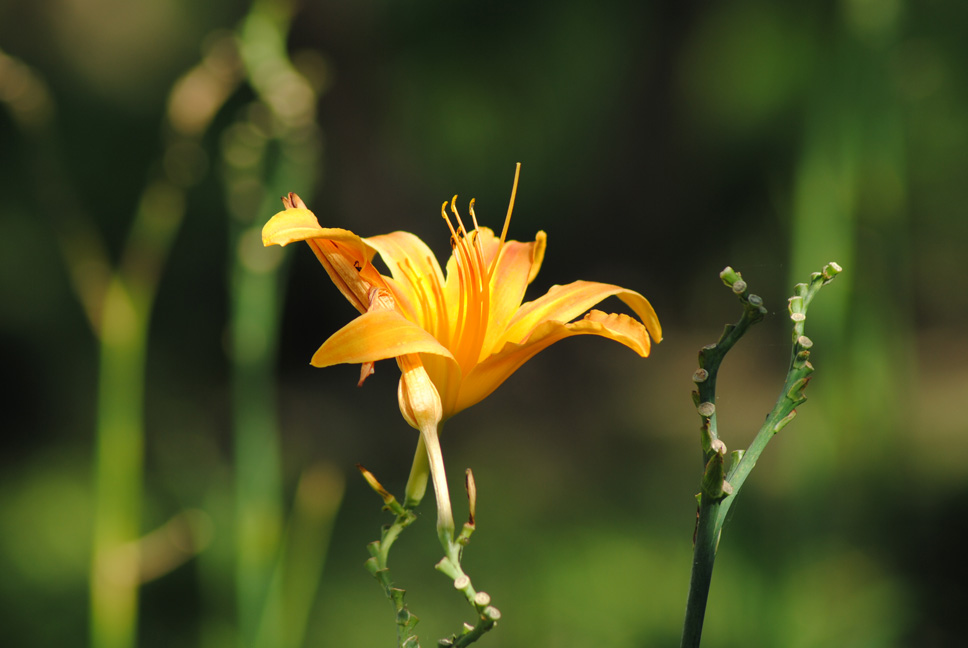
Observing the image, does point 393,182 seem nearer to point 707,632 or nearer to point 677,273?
point 677,273

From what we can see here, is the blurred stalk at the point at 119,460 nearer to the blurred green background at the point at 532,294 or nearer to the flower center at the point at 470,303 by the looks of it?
the blurred green background at the point at 532,294

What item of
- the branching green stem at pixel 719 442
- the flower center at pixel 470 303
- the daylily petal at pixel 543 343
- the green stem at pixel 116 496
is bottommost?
the branching green stem at pixel 719 442

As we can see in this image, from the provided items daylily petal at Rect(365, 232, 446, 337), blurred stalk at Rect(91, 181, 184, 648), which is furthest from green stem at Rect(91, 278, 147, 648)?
daylily petal at Rect(365, 232, 446, 337)

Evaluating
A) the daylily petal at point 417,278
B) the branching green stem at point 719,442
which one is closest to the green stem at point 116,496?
the daylily petal at point 417,278

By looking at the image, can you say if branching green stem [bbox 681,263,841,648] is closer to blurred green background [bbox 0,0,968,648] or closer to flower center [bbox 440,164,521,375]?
flower center [bbox 440,164,521,375]

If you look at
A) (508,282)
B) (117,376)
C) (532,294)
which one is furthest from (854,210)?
(532,294)

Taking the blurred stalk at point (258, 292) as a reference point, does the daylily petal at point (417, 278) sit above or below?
below
